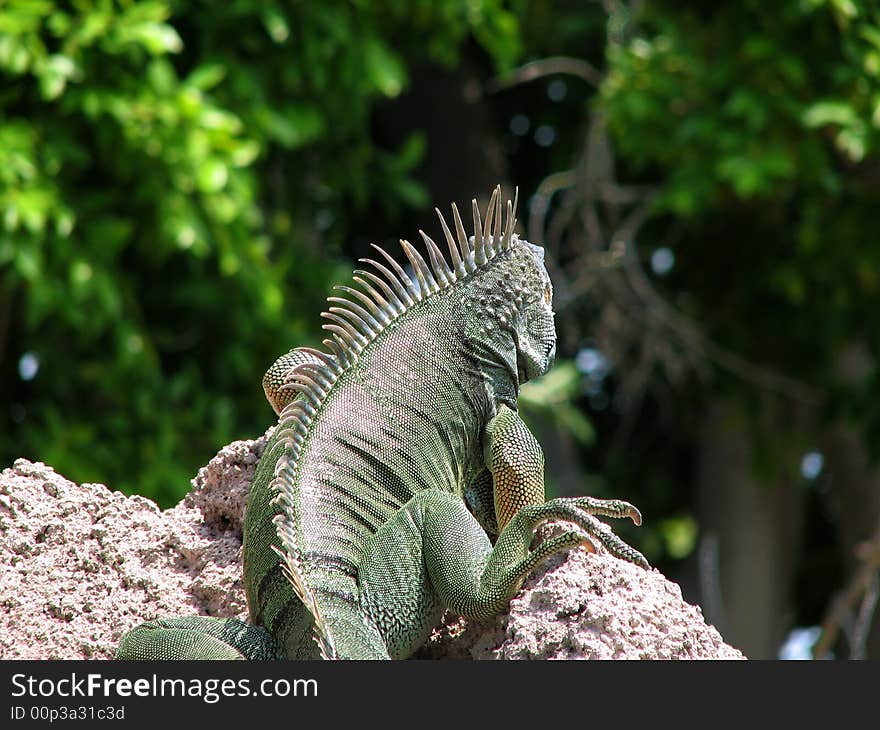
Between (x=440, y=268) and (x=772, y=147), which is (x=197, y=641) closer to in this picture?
(x=440, y=268)

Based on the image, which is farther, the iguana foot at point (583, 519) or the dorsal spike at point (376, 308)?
the dorsal spike at point (376, 308)

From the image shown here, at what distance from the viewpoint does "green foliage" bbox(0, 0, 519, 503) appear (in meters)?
5.62

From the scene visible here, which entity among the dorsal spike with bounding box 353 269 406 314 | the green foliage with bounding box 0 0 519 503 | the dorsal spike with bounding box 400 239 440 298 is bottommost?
the dorsal spike with bounding box 353 269 406 314

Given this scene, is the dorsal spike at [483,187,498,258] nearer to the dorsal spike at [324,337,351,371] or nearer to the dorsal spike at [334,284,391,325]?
the dorsal spike at [334,284,391,325]

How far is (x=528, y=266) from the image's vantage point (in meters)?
3.27

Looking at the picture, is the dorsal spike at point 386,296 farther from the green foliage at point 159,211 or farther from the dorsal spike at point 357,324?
the green foliage at point 159,211

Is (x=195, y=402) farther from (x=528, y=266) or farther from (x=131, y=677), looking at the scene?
(x=131, y=677)

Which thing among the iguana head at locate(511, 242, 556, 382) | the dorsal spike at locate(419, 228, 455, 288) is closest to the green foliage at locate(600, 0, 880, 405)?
A: the iguana head at locate(511, 242, 556, 382)

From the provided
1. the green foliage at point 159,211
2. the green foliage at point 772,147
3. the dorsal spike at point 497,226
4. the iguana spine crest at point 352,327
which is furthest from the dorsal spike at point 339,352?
the green foliage at point 772,147

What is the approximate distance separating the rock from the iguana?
81mm

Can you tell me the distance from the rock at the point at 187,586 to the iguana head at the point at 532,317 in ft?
A: 1.85

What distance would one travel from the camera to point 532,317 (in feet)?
10.8

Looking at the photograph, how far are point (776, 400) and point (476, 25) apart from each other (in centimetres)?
289

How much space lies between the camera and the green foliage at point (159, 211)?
221 inches
